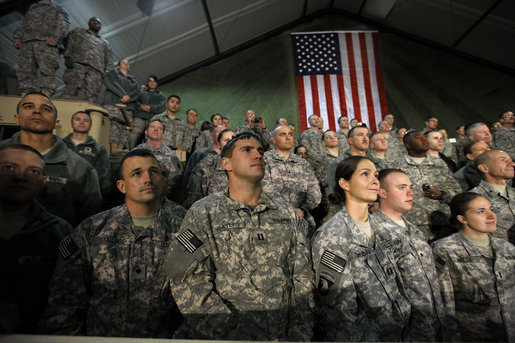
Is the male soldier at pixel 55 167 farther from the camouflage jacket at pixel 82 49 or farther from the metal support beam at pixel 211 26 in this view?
the metal support beam at pixel 211 26

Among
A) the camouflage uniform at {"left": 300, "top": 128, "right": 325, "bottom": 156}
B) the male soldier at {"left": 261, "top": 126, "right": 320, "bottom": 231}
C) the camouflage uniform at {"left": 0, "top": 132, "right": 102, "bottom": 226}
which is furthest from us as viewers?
the camouflage uniform at {"left": 300, "top": 128, "right": 325, "bottom": 156}

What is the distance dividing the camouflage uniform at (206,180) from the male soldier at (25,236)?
134 centimetres

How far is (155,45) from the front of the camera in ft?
24.4

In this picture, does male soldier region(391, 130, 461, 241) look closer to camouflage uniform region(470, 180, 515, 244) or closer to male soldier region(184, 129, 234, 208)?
camouflage uniform region(470, 180, 515, 244)

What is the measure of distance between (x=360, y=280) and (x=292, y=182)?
4.53 feet

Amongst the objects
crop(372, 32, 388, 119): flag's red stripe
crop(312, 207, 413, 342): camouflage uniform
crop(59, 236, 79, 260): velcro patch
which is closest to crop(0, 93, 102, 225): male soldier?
crop(59, 236, 79, 260): velcro patch

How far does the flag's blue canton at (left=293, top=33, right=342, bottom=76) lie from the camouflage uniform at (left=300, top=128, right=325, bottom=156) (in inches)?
130

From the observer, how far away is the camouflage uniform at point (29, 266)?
1453 millimetres

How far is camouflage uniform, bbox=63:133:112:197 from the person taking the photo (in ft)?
9.80

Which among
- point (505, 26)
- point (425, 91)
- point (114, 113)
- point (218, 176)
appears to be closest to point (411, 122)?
point (425, 91)

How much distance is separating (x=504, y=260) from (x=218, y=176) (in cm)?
264

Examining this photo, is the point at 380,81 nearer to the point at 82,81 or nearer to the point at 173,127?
the point at 173,127

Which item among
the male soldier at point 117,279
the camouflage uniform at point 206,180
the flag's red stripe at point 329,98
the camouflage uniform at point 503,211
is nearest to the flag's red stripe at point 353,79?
the flag's red stripe at point 329,98

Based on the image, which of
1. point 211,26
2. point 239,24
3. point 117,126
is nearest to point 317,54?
point 239,24
